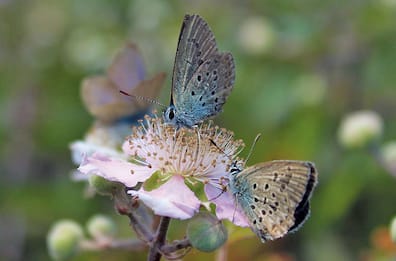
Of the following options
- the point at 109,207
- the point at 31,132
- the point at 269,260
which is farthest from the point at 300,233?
the point at 31,132

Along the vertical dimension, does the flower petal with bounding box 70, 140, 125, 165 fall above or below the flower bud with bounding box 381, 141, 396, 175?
above

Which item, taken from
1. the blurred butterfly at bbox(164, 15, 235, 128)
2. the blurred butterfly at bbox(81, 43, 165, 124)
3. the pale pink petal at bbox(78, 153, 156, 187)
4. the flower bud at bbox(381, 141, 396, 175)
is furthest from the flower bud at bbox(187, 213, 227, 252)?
the flower bud at bbox(381, 141, 396, 175)

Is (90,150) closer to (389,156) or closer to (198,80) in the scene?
(198,80)

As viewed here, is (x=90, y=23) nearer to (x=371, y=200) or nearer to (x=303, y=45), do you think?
(x=303, y=45)

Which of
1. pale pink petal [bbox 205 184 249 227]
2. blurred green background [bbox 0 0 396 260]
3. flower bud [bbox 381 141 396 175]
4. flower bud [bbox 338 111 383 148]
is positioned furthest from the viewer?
blurred green background [bbox 0 0 396 260]

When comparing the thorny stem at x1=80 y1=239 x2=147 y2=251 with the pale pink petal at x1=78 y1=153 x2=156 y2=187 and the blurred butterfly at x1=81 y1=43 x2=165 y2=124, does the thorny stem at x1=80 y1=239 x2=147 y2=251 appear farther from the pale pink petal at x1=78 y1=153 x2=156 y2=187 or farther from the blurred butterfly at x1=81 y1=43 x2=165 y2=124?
the blurred butterfly at x1=81 y1=43 x2=165 y2=124

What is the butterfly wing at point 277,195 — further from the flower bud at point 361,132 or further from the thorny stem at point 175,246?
the flower bud at point 361,132

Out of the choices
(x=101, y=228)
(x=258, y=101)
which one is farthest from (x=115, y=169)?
(x=258, y=101)
